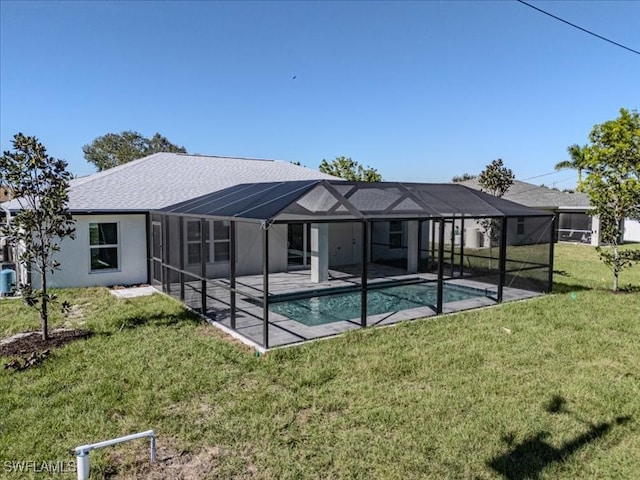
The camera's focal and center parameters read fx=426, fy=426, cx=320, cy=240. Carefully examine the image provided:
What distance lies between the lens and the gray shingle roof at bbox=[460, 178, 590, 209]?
993 inches

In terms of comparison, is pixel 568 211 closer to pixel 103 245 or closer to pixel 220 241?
pixel 220 241

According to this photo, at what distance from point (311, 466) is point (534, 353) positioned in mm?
4419

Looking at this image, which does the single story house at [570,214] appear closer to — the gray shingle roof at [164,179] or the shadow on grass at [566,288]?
the shadow on grass at [566,288]

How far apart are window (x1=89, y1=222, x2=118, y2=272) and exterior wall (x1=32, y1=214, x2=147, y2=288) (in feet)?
0.40

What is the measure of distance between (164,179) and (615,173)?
13.4 meters

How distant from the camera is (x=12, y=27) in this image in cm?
1006

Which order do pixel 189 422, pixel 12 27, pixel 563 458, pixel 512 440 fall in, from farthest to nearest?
pixel 12 27 → pixel 189 422 → pixel 512 440 → pixel 563 458

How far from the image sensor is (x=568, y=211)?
25.3 m

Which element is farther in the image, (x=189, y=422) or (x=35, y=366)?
(x=35, y=366)

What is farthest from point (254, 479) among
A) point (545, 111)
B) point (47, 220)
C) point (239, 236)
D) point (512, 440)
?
point (545, 111)

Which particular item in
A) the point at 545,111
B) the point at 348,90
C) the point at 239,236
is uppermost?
the point at 348,90

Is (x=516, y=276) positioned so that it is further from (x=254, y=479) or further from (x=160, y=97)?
(x=160, y=97)

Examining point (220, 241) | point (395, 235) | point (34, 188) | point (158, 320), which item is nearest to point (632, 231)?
point (395, 235)

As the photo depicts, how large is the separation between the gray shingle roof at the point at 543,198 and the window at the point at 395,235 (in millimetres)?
12742
